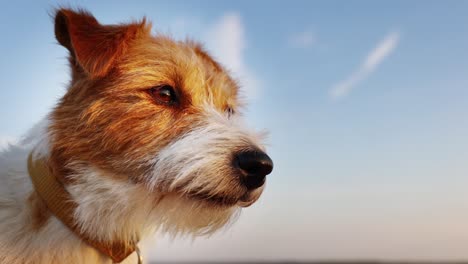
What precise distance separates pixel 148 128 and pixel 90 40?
0.87m

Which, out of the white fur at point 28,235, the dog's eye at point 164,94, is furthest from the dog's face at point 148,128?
the white fur at point 28,235

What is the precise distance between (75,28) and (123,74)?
0.51 metres

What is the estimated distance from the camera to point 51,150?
3.74 metres

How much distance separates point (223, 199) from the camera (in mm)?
3756

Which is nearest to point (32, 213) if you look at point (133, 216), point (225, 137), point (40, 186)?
point (40, 186)

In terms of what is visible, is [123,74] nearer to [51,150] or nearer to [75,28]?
[75,28]

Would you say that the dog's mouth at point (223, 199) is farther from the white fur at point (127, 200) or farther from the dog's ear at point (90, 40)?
the dog's ear at point (90, 40)

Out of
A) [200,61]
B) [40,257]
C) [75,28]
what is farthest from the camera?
[200,61]

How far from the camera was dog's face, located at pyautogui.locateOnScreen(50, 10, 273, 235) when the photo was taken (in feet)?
12.0

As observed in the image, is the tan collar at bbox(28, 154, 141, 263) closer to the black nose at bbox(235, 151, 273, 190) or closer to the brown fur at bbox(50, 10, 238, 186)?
the brown fur at bbox(50, 10, 238, 186)

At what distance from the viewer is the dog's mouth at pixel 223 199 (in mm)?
3705

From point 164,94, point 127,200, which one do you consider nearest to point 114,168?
point 127,200

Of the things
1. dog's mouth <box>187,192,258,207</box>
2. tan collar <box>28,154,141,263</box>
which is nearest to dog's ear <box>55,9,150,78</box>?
tan collar <box>28,154,141,263</box>

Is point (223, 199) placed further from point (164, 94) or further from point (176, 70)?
point (176, 70)
